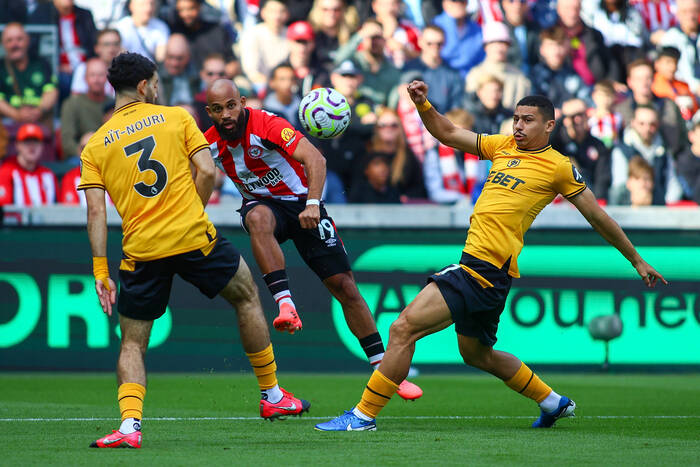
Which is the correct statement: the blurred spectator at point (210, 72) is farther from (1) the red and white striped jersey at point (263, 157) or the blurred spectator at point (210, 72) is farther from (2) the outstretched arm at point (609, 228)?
(2) the outstretched arm at point (609, 228)

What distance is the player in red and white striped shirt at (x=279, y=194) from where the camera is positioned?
827cm

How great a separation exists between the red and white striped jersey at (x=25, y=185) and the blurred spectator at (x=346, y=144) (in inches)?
132

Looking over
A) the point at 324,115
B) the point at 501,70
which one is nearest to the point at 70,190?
the point at 324,115

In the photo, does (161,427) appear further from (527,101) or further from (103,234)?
(527,101)

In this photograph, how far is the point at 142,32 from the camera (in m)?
15.1

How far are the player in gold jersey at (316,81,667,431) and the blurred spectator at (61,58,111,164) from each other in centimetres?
726

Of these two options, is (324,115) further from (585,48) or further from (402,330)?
(585,48)

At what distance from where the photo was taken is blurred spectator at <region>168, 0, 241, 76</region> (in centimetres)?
1537

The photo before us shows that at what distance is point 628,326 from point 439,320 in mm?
6745

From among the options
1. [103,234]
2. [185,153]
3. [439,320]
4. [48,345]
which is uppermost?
[185,153]

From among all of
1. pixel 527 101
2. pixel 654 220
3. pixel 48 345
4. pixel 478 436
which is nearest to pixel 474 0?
pixel 654 220

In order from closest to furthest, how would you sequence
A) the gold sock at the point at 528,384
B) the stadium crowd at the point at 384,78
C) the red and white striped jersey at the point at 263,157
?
1. the gold sock at the point at 528,384
2. the red and white striped jersey at the point at 263,157
3. the stadium crowd at the point at 384,78

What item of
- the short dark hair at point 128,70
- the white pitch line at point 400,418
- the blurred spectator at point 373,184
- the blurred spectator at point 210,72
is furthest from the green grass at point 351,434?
the blurred spectator at point 210,72

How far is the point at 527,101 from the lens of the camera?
7.72 meters
